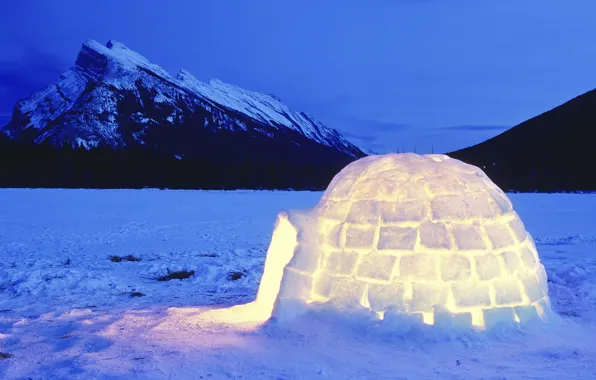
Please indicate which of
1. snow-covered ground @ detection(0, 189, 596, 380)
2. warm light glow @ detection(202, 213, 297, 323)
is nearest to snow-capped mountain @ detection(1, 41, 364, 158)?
snow-covered ground @ detection(0, 189, 596, 380)

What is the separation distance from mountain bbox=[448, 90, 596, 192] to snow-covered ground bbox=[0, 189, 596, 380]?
4033 cm

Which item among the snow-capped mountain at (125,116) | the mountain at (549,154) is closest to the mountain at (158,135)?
the snow-capped mountain at (125,116)

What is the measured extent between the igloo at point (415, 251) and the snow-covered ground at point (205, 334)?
0.95 ft

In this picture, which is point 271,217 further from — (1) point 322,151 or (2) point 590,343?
(1) point 322,151

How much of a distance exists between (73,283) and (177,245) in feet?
16.8

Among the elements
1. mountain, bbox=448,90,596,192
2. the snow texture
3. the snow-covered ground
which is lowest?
the snow-covered ground

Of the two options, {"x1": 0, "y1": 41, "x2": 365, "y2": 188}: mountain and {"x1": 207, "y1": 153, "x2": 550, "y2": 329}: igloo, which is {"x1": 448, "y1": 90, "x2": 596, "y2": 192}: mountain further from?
{"x1": 207, "y1": 153, "x2": 550, "y2": 329}: igloo

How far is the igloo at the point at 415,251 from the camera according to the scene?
5348mm

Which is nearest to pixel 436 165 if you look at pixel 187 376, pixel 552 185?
pixel 187 376

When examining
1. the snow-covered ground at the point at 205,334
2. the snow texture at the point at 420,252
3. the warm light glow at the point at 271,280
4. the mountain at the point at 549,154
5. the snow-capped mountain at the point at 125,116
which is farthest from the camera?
the snow-capped mountain at the point at 125,116

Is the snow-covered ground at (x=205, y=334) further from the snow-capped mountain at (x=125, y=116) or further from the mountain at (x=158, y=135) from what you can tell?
the snow-capped mountain at (x=125, y=116)

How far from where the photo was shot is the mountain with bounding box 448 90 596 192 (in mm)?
48781

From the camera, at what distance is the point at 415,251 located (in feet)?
17.9

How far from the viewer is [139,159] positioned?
54969 millimetres
